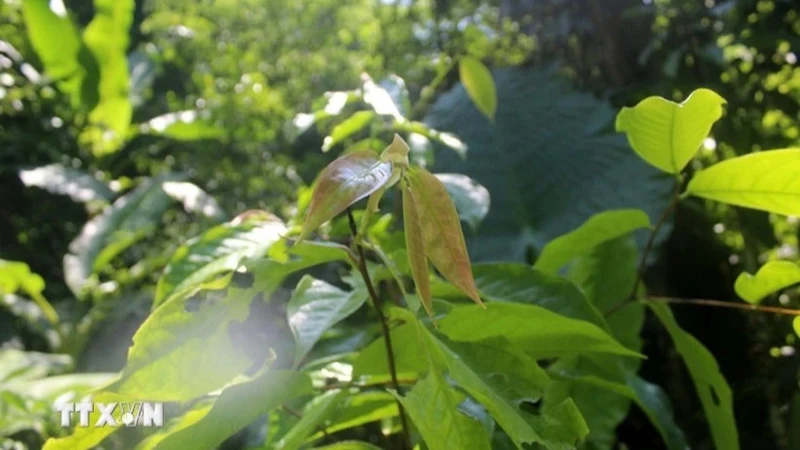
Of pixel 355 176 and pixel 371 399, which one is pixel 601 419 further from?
pixel 355 176

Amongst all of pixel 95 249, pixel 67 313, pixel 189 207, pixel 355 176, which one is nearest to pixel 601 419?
pixel 355 176

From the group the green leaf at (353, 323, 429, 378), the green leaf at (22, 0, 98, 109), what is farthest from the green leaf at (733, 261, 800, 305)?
the green leaf at (22, 0, 98, 109)

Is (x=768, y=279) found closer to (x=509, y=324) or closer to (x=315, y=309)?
(x=509, y=324)

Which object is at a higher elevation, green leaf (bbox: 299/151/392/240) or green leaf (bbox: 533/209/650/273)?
green leaf (bbox: 299/151/392/240)

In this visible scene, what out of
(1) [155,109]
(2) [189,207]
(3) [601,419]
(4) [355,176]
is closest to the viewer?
(4) [355,176]

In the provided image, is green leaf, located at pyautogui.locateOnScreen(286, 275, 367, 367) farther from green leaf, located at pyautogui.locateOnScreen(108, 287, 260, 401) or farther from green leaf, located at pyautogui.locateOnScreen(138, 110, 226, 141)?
green leaf, located at pyautogui.locateOnScreen(138, 110, 226, 141)

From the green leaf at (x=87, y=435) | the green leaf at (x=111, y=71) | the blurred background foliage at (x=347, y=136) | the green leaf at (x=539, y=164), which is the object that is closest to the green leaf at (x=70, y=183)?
the blurred background foliage at (x=347, y=136)
